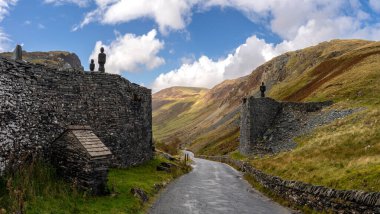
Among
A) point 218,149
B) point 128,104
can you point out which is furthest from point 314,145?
point 218,149

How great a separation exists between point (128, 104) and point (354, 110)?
3222 centimetres

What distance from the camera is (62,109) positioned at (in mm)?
25250

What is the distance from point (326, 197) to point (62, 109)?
667 inches

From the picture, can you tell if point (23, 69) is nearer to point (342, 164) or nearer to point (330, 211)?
point (330, 211)

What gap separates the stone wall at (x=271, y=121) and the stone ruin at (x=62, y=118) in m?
34.1

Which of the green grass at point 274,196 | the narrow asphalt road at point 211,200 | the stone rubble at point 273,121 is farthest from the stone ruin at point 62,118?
the stone rubble at point 273,121

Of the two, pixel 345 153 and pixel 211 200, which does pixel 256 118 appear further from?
pixel 211 200

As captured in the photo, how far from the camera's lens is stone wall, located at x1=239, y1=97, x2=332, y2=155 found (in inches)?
2372

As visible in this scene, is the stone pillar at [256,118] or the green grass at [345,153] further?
the stone pillar at [256,118]

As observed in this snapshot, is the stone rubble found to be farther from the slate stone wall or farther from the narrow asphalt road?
the slate stone wall

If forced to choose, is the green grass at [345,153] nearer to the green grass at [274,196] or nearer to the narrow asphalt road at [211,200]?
the green grass at [274,196]

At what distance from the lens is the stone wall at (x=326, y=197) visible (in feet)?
57.3

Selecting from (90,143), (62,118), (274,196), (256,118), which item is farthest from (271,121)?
(90,143)

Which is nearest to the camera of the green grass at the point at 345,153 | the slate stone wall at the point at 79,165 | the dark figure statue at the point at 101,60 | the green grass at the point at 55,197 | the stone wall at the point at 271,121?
the green grass at the point at 55,197
